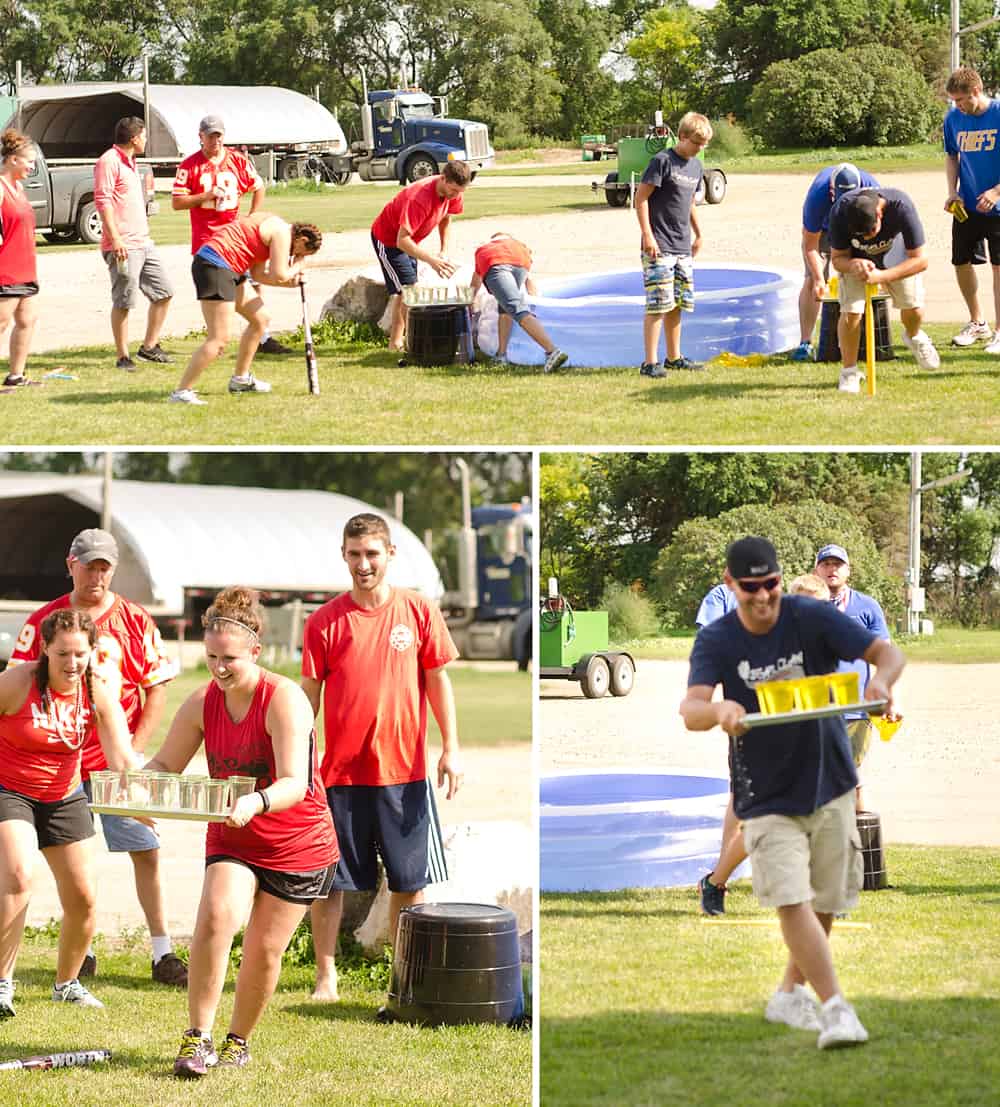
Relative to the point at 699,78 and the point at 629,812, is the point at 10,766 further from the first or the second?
the point at 699,78

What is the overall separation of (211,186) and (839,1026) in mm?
6601

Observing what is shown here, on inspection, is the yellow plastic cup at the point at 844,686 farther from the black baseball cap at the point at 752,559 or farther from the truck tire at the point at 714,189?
the truck tire at the point at 714,189

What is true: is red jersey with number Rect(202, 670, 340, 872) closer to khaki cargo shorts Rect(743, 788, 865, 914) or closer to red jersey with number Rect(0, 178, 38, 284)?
khaki cargo shorts Rect(743, 788, 865, 914)

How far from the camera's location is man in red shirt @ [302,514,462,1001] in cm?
573

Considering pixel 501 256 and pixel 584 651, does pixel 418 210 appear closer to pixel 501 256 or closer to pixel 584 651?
pixel 501 256

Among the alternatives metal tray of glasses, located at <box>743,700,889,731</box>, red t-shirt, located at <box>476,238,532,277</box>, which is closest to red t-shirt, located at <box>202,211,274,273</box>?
red t-shirt, located at <box>476,238,532,277</box>

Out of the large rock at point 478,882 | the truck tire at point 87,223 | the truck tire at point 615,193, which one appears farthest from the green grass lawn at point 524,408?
the truck tire at point 615,193

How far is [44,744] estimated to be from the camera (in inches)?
210

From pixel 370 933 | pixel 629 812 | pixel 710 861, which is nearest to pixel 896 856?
pixel 710 861

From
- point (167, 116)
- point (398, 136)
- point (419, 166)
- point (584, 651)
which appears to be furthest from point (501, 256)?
point (398, 136)

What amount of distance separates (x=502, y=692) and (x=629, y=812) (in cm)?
1241

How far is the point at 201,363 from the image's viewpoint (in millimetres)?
8734

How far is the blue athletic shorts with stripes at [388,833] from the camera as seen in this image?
19.0ft

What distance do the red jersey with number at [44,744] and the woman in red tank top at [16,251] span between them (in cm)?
445
